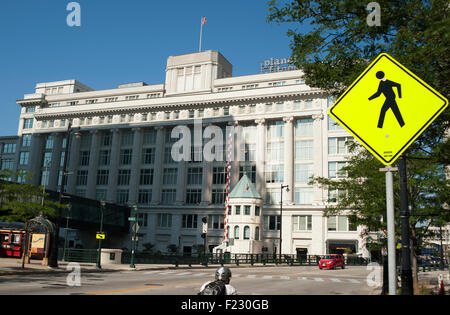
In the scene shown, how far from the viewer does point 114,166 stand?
8662 centimetres

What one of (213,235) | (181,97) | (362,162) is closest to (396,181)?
(362,162)

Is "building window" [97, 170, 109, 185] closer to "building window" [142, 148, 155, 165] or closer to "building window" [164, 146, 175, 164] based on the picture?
"building window" [142, 148, 155, 165]

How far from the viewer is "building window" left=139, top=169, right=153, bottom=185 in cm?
8412

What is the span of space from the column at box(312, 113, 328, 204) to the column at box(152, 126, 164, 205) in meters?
30.7

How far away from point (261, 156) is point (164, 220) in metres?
23.1

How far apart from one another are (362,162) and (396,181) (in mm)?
3494

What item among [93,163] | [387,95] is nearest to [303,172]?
[93,163]

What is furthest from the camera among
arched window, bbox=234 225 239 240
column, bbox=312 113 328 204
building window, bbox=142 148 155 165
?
building window, bbox=142 148 155 165

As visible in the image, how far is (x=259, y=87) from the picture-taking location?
3135 inches

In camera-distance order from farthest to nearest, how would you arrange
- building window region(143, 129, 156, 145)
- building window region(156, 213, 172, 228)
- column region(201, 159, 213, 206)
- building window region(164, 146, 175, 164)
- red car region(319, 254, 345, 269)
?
1. building window region(143, 129, 156, 145)
2. building window region(164, 146, 175, 164)
3. building window region(156, 213, 172, 228)
4. column region(201, 159, 213, 206)
5. red car region(319, 254, 345, 269)

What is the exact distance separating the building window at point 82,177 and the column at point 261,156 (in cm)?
3875

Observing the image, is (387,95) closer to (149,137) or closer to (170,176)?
(170,176)

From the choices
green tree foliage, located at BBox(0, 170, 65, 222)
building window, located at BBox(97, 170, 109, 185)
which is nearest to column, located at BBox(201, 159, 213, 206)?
building window, located at BBox(97, 170, 109, 185)
